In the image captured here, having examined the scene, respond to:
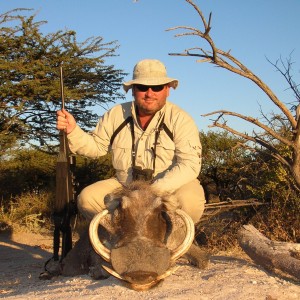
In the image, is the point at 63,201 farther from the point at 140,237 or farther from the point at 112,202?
the point at 140,237

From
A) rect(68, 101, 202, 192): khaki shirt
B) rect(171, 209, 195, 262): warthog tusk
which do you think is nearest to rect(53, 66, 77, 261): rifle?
rect(68, 101, 202, 192): khaki shirt

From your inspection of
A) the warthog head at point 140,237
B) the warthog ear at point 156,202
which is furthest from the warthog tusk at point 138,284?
the warthog ear at point 156,202

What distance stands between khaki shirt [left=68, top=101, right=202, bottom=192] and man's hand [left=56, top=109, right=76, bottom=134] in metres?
0.07

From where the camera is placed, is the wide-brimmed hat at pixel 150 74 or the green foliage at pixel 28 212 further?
the green foliage at pixel 28 212

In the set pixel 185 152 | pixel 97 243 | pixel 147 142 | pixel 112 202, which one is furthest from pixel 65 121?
pixel 97 243

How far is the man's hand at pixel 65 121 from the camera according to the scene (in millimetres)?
5551

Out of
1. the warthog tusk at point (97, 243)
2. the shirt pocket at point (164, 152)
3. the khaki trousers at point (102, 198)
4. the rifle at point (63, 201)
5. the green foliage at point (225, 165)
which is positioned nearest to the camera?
the warthog tusk at point (97, 243)

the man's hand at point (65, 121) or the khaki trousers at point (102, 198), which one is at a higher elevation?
the man's hand at point (65, 121)

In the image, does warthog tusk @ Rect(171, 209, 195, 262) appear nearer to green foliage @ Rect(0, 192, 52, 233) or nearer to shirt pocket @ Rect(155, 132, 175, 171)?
shirt pocket @ Rect(155, 132, 175, 171)

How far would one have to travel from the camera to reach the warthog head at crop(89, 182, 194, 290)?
3607 millimetres

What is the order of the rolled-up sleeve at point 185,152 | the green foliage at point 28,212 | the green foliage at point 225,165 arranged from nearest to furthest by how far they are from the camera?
the rolled-up sleeve at point 185,152, the green foliage at point 225,165, the green foliage at point 28,212

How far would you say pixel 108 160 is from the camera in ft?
46.6

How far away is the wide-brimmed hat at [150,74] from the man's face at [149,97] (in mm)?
85

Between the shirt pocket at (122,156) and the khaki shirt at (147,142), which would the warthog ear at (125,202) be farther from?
the shirt pocket at (122,156)
